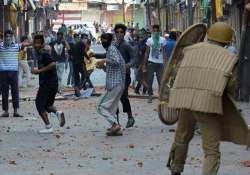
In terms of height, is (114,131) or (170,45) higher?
(170,45)

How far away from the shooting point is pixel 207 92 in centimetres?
760

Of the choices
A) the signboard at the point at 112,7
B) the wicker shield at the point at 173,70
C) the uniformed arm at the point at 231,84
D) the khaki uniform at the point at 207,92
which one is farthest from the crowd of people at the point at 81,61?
the signboard at the point at 112,7

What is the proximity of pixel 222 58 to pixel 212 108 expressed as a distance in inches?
18.8

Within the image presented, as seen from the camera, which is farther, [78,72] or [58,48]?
[58,48]

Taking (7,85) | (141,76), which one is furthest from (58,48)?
(7,85)

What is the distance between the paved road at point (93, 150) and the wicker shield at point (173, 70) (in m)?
0.67

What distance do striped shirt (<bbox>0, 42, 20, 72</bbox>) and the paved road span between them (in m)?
1.13

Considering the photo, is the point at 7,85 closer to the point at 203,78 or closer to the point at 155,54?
the point at 155,54

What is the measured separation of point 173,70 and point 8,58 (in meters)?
8.12

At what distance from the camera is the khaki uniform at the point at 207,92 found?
758cm

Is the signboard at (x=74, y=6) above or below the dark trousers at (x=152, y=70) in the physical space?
above

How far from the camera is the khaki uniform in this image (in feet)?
24.9

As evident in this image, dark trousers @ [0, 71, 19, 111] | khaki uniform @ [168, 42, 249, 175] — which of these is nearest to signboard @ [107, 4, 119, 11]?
dark trousers @ [0, 71, 19, 111]

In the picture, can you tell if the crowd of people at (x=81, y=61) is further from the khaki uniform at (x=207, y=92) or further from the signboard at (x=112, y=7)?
the signboard at (x=112, y=7)
